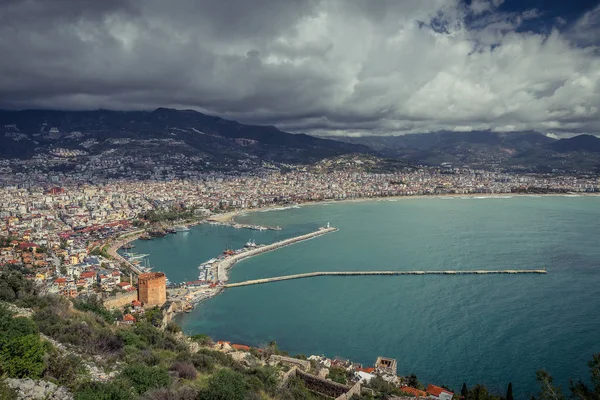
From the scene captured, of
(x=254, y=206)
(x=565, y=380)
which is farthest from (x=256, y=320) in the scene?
(x=254, y=206)

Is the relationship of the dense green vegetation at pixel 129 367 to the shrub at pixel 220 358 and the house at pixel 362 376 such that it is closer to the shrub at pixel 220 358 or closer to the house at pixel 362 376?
the shrub at pixel 220 358

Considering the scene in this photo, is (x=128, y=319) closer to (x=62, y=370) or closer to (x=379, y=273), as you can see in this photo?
(x=62, y=370)

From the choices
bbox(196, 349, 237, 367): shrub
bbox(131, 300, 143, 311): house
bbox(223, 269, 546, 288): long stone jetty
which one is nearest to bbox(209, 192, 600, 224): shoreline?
bbox(223, 269, 546, 288): long stone jetty

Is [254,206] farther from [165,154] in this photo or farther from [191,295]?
→ [165,154]

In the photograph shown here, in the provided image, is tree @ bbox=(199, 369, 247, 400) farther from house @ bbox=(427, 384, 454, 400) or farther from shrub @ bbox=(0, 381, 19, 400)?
house @ bbox=(427, 384, 454, 400)

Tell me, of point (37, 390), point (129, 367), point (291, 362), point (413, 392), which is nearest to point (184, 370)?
point (129, 367)

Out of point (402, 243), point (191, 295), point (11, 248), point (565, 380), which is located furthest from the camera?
Result: point (402, 243)

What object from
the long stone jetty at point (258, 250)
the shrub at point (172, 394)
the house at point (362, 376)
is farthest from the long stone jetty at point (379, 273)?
the shrub at point (172, 394)
